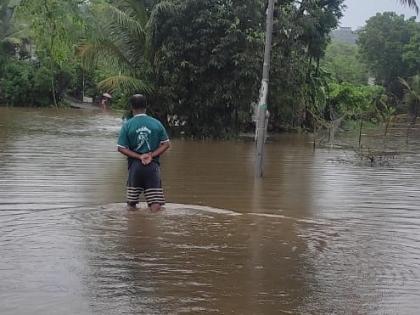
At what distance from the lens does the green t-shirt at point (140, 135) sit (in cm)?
713

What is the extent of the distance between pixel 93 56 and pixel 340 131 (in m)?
12.0

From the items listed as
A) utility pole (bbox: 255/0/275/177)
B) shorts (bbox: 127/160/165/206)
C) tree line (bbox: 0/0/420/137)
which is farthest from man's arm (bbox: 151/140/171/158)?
tree line (bbox: 0/0/420/137)

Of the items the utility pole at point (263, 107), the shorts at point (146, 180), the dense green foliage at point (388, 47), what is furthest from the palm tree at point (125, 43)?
the dense green foliage at point (388, 47)

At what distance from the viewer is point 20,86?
1828 inches

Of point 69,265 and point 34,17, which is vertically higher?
point 34,17

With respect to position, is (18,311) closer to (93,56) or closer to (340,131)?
(93,56)

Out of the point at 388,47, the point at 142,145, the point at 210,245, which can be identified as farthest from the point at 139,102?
the point at 388,47

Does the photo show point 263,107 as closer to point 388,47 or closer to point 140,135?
point 140,135

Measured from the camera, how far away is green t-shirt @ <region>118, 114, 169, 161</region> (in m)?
7.13

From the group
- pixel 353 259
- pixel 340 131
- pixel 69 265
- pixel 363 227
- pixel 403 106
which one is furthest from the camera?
pixel 403 106

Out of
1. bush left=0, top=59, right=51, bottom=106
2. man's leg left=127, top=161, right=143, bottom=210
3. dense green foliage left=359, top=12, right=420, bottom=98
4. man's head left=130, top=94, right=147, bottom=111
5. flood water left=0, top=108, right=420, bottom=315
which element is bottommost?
flood water left=0, top=108, right=420, bottom=315

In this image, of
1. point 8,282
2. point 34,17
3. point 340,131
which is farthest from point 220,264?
point 340,131

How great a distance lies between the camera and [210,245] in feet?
20.0

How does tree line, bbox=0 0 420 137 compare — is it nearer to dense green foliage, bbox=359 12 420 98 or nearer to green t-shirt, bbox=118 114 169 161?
green t-shirt, bbox=118 114 169 161
